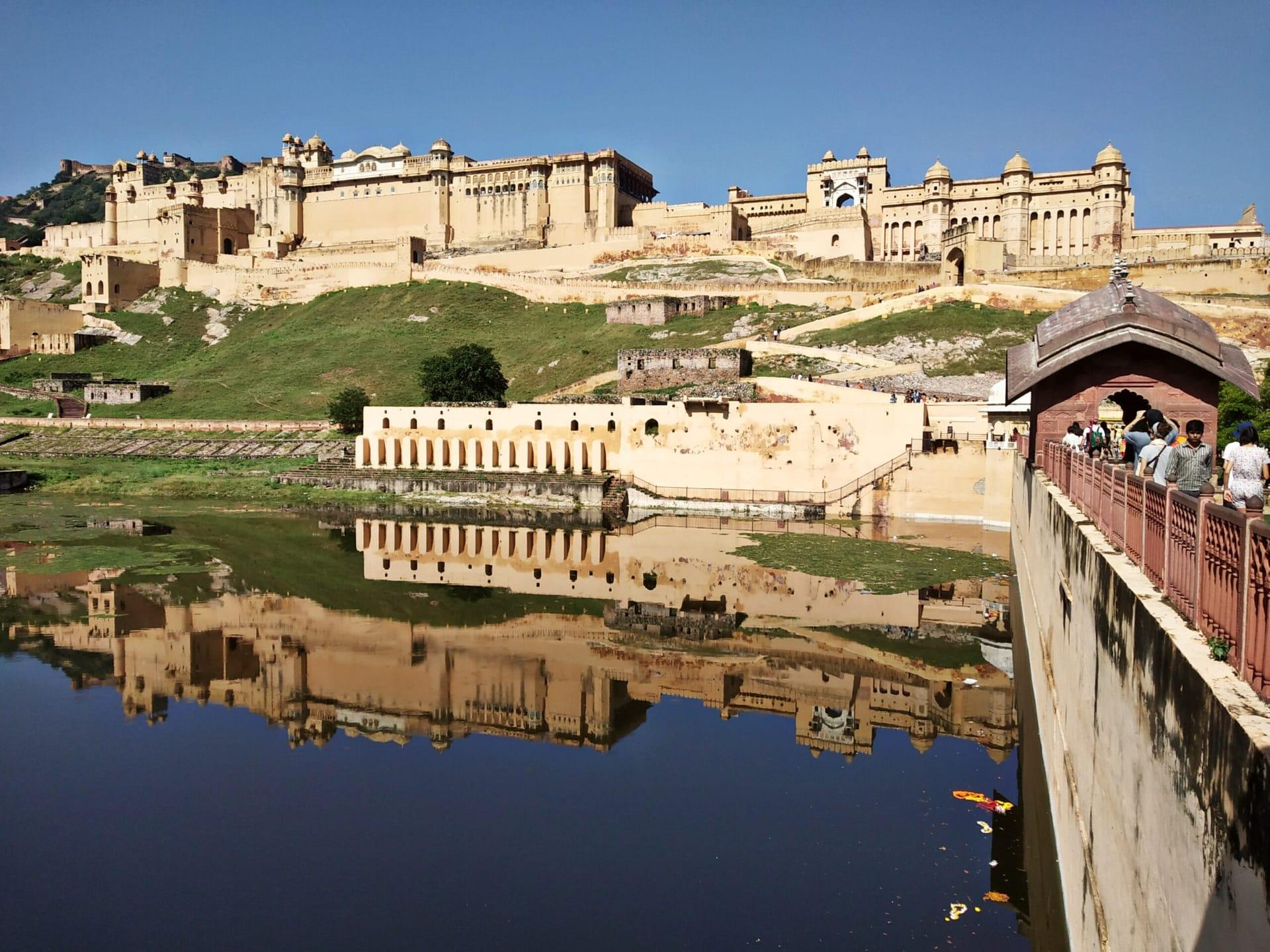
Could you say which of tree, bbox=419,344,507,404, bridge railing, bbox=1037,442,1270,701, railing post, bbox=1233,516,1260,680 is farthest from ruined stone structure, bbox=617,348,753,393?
railing post, bbox=1233,516,1260,680

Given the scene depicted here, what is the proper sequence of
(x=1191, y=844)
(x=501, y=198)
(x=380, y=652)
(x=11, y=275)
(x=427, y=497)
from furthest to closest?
(x=11, y=275) → (x=501, y=198) → (x=427, y=497) → (x=380, y=652) → (x=1191, y=844)

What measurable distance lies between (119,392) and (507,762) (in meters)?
48.4

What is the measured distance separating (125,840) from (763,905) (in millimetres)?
6692

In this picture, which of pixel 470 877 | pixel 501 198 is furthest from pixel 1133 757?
pixel 501 198

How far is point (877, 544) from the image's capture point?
2734 cm

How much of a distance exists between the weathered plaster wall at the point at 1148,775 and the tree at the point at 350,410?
37843 mm

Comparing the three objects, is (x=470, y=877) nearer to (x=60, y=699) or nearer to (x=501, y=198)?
(x=60, y=699)

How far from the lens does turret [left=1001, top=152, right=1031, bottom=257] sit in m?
60.7

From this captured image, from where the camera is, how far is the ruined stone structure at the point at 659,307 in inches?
2101

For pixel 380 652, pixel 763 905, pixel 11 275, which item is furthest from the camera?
pixel 11 275

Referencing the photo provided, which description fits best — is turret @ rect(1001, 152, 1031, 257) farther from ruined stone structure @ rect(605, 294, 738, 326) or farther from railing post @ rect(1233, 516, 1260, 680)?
railing post @ rect(1233, 516, 1260, 680)

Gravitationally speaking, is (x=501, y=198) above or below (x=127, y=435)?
above

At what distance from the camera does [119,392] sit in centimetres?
5325

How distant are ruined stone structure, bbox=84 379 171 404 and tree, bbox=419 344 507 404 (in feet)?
60.8
